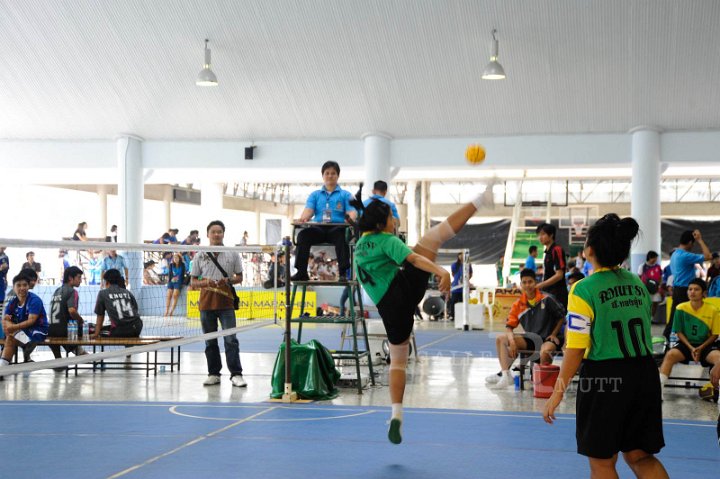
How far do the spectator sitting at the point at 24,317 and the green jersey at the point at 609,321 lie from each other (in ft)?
28.0

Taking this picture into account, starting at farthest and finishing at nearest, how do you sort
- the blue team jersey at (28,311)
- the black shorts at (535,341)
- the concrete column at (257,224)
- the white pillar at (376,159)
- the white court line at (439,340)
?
the concrete column at (257,224)
the white pillar at (376,159)
the white court line at (439,340)
the blue team jersey at (28,311)
the black shorts at (535,341)

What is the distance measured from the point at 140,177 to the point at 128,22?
20.0ft

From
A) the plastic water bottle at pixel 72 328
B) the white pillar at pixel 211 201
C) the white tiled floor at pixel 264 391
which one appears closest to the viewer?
the white tiled floor at pixel 264 391

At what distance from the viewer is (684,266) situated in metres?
12.9

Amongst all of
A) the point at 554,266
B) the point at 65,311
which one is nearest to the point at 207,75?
the point at 65,311

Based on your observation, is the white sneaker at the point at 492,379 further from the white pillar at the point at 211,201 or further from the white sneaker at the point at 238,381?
the white pillar at the point at 211,201

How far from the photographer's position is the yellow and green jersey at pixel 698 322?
368 inches

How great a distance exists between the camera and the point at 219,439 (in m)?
6.87

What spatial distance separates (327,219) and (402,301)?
399 cm

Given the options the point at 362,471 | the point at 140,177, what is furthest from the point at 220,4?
the point at 362,471

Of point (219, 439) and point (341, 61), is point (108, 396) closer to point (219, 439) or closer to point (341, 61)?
point (219, 439)

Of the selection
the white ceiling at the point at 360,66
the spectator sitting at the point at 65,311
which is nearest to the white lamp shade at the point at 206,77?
the white ceiling at the point at 360,66

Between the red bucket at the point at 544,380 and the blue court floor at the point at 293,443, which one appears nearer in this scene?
the blue court floor at the point at 293,443

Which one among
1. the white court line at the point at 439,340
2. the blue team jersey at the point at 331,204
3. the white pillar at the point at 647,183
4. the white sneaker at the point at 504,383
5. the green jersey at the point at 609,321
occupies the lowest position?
the white sneaker at the point at 504,383
